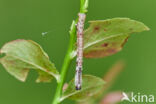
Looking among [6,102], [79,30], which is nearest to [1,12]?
[6,102]

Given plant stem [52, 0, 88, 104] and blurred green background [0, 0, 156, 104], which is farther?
blurred green background [0, 0, 156, 104]

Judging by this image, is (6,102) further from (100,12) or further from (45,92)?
(100,12)

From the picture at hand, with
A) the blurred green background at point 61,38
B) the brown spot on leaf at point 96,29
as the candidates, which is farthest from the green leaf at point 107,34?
the blurred green background at point 61,38

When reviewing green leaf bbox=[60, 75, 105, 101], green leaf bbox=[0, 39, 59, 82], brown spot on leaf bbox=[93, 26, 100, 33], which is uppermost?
brown spot on leaf bbox=[93, 26, 100, 33]

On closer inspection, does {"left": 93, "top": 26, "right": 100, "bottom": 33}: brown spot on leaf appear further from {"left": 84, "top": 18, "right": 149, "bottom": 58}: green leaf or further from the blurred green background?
the blurred green background

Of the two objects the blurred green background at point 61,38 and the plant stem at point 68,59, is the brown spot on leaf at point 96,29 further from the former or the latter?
the blurred green background at point 61,38

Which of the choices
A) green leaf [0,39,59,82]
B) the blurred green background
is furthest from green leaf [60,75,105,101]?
the blurred green background

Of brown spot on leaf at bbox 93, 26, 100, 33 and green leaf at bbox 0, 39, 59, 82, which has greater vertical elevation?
brown spot on leaf at bbox 93, 26, 100, 33
